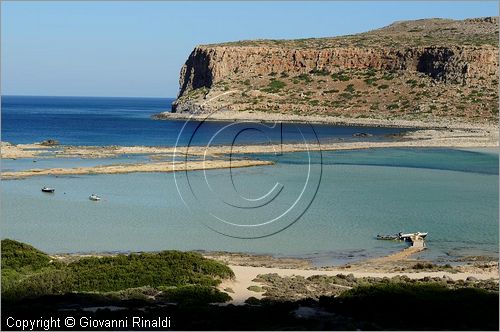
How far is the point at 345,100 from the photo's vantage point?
106000 mm

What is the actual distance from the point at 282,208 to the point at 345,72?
84145 mm

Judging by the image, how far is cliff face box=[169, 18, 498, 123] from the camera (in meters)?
101

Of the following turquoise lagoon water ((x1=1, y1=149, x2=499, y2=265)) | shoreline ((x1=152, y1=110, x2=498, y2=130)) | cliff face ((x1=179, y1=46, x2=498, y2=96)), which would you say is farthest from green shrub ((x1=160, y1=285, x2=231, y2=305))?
cliff face ((x1=179, y1=46, x2=498, y2=96))

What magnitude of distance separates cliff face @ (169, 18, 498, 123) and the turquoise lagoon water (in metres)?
54.3

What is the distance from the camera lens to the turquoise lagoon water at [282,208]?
24562 mm

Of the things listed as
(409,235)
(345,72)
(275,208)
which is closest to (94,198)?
(275,208)

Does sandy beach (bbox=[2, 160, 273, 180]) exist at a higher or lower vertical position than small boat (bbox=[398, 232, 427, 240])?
higher

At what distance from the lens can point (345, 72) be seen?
113750 millimetres

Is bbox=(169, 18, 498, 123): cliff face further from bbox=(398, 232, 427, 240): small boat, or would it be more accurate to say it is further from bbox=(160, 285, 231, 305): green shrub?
bbox=(160, 285, 231, 305): green shrub

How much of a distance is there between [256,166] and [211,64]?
72797mm

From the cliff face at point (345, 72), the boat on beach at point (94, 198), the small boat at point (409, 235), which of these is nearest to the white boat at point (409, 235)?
the small boat at point (409, 235)

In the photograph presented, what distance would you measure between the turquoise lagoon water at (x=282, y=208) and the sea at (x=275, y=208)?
0.05 metres

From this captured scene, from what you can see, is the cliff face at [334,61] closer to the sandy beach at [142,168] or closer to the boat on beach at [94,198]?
the sandy beach at [142,168]

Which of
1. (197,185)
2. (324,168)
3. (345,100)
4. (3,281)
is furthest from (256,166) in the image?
(345,100)
